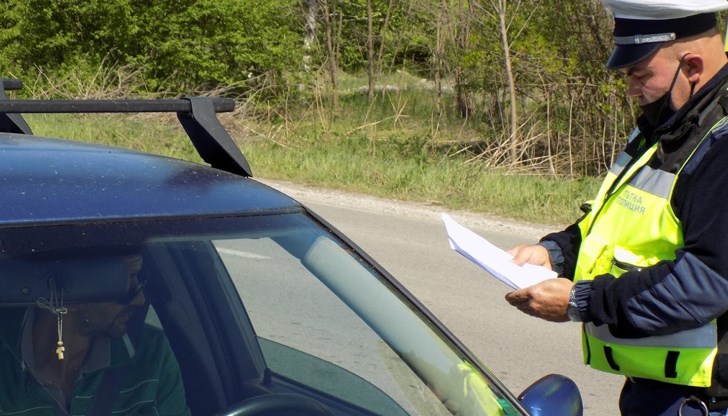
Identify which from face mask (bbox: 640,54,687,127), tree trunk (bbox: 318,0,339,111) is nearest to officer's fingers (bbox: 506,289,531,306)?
face mask (bbox: 640,54,687,127)

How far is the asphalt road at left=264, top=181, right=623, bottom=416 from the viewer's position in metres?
5.57

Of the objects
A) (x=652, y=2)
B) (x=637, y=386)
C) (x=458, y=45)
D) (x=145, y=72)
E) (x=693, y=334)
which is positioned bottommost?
(x=145, y=72)

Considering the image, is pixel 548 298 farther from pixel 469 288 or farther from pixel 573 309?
pixel 469 288

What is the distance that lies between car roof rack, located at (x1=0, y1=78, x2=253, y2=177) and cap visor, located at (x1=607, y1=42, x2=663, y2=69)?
913 mm

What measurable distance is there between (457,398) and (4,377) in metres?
0.94

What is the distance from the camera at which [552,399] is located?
2.38m

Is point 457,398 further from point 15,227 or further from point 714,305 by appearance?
point 15,227

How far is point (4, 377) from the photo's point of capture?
191 centimetres

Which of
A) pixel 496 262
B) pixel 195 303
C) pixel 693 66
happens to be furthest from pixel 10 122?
pixel 693 66

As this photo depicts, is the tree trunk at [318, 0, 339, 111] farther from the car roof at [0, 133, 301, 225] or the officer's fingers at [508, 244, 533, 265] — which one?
the car roof at [0, 133, 301, 225]

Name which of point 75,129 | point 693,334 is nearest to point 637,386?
point 693,334

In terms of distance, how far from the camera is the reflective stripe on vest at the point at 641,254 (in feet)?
7.47

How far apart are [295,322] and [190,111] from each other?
0.55m

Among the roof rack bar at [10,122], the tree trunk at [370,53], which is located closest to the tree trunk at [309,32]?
the tree trunk at [370,53]
